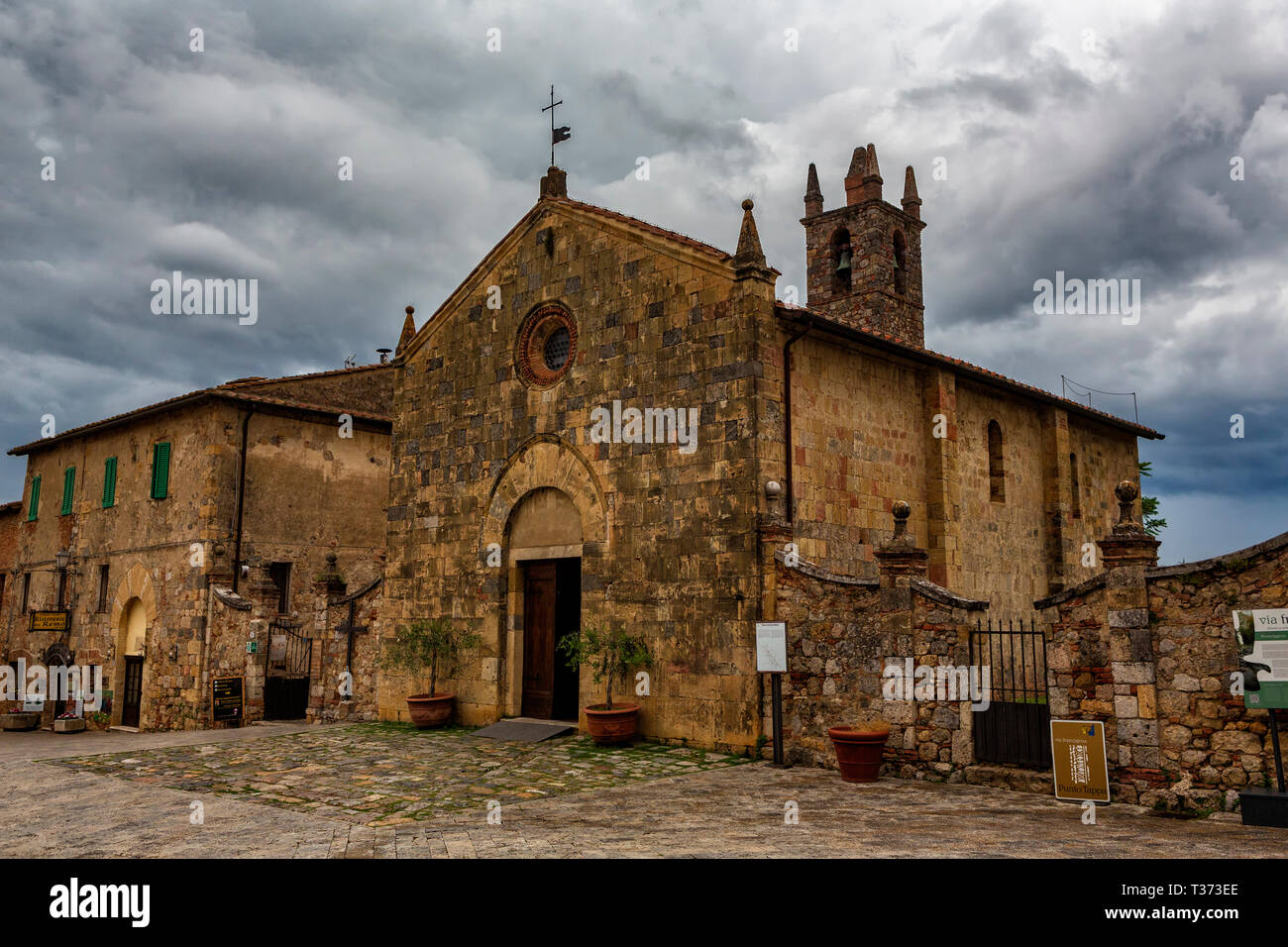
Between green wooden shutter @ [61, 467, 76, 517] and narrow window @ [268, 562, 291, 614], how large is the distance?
7.53 m

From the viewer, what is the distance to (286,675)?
19516 millimetres

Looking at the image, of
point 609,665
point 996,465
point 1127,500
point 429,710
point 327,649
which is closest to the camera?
point 1127,500

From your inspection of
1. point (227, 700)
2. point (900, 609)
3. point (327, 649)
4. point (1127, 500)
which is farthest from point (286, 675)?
point (1127, 500)

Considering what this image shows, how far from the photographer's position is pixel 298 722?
1848cm

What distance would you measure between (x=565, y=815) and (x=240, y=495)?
14.1m

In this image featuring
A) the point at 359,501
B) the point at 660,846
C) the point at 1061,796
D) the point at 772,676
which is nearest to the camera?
the point at 660,846

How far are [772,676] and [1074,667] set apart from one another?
3.63m

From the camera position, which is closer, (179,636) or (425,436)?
(425,436)

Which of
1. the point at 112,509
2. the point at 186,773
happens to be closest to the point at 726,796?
the point at 186,773

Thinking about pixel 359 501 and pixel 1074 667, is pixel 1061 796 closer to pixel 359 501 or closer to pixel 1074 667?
pixel 1074 667

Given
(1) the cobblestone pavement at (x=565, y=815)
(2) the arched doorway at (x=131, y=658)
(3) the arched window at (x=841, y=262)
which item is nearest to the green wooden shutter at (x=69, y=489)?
(2) the arched doorway at (x=131, y=658)

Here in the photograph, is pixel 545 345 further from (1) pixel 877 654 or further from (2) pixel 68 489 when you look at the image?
(2) pixel 68 489

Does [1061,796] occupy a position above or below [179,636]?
below

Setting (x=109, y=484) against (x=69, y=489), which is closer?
(x=109, y=484)
